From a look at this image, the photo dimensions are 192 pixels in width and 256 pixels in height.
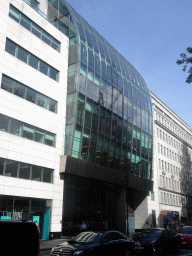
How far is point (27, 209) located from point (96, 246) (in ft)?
45.8

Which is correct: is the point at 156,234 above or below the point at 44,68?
below

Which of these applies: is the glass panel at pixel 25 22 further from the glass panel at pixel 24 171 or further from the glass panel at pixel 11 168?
the glass panel at pixel 24 171

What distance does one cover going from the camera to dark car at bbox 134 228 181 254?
13.4m

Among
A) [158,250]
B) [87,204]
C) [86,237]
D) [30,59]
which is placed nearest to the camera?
[86,237]

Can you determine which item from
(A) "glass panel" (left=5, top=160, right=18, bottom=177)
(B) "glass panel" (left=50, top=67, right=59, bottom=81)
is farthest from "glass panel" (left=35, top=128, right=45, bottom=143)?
(B) "glass panel" (left=50, top=67, right=59, bottom=81)

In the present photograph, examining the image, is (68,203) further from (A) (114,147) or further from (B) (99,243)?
(B) (99,243)

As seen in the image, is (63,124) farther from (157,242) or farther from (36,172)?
(157,242)

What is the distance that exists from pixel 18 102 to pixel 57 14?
14840 mm

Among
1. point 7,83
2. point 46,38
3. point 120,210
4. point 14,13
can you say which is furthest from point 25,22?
point 120,210

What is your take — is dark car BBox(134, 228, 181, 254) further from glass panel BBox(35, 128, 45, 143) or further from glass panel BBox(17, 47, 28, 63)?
glass panel BBox(17, 47, 28, 63)

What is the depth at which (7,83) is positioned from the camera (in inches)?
901

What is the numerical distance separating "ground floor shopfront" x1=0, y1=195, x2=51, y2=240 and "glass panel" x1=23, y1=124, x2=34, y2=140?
5633mm

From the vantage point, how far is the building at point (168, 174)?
42312 millimetres

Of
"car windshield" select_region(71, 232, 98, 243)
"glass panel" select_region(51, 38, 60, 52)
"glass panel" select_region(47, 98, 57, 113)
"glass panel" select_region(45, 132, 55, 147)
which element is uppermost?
"glass panel" select_region(51, 38, 60, 52)
